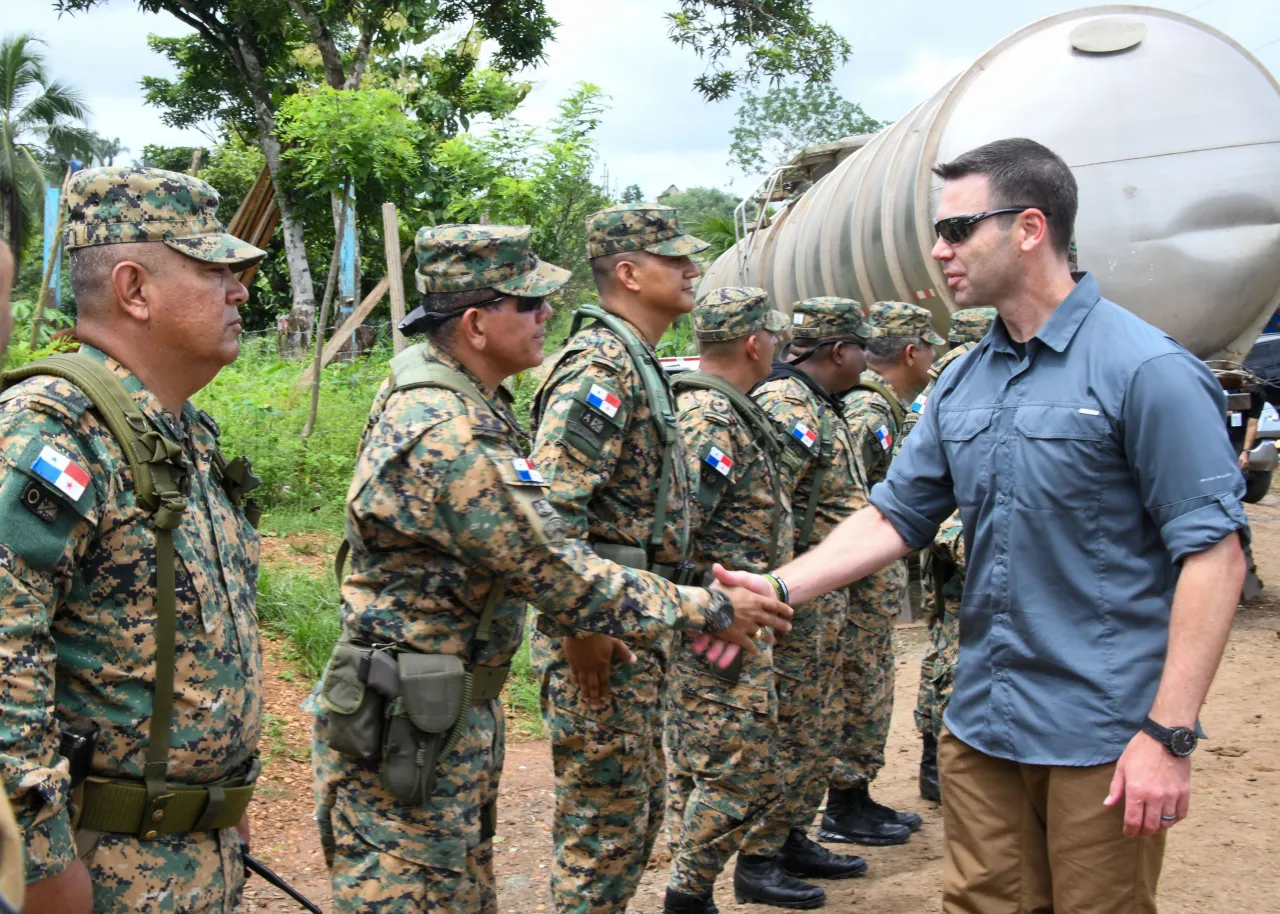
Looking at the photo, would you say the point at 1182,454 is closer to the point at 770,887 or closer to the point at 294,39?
the point at 770,887

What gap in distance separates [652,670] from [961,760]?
1035 mm

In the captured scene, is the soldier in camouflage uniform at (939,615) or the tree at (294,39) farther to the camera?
the tree at (294,39)

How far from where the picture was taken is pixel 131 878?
210 centimetres

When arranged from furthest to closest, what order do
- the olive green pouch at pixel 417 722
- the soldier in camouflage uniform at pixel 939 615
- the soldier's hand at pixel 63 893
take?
1. the soldier in camouflage uniform at pixel 939 615
2. the olive green pouch at pixel 417 722
3. the soldier's hand at pixel 63 893

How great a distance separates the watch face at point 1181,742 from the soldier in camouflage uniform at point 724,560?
5.95ft

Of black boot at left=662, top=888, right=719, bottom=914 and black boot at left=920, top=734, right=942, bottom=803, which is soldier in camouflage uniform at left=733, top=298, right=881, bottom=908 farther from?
black boot at left=920, top=734, right=942, bottom=803

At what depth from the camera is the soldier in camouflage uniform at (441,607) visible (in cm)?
261

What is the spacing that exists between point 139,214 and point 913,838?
13.4 ft

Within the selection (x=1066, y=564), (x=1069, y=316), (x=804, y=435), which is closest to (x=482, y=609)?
(x=1066, y=564)

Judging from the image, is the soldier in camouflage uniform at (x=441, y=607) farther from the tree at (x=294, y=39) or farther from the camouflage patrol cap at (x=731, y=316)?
the tree at (x=294, y=39)

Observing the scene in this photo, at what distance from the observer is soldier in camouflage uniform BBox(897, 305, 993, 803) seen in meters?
4.65

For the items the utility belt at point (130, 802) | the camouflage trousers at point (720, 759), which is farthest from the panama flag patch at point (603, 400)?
the utility belt at point (130, 802)

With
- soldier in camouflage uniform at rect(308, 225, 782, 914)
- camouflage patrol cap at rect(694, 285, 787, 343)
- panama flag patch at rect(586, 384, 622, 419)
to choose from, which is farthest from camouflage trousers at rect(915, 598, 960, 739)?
soldier in camouflage uniform at rect(308, 225, 782, 914)

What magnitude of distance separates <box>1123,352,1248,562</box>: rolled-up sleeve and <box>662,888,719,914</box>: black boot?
7.73 ft
